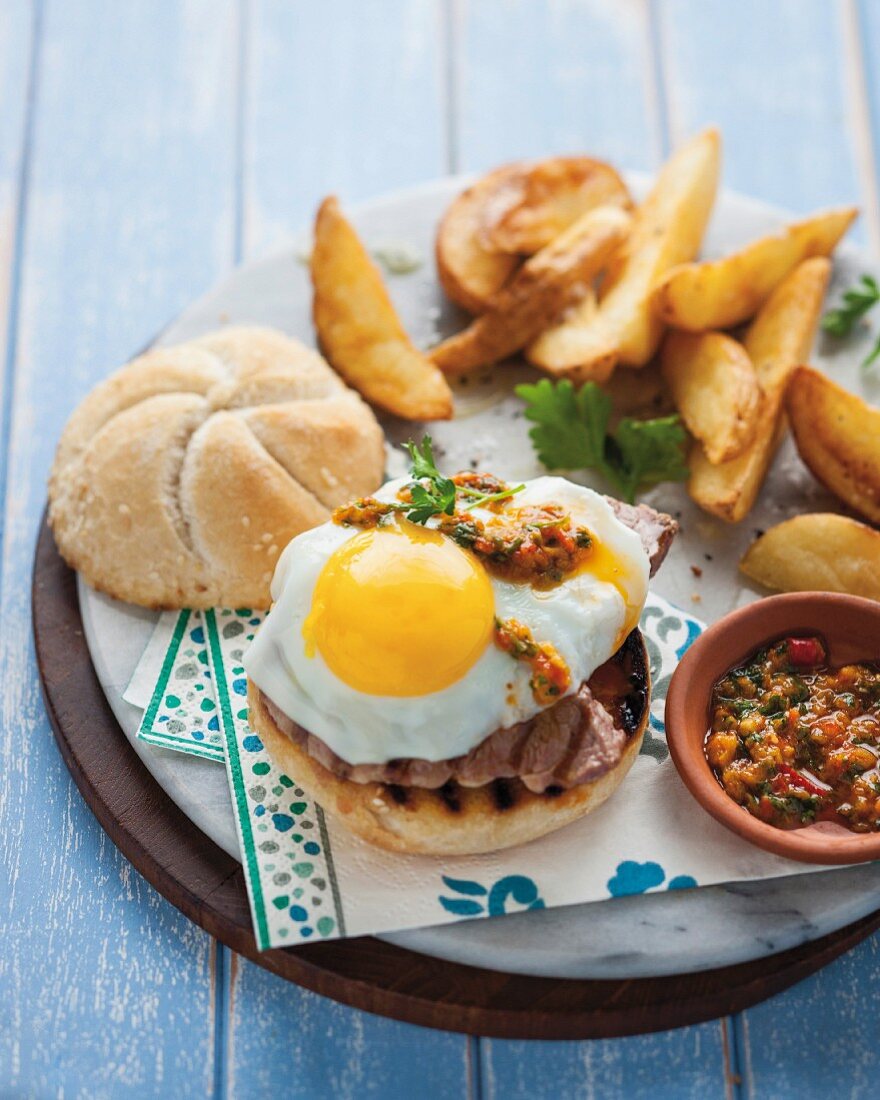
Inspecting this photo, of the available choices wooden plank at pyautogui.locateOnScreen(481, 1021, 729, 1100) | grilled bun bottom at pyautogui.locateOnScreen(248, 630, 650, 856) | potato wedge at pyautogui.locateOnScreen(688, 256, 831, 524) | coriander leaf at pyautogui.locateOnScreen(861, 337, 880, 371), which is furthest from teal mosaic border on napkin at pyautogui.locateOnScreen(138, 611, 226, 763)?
coriander leaf at pyautogui.locateOnScreen(861, 337, 880, 371)

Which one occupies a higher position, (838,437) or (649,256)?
(649,256)

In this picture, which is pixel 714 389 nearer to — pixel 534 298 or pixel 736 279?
pixel 736 279

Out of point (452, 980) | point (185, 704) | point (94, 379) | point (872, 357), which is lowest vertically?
point (452, 980)

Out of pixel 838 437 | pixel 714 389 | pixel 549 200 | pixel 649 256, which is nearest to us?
pixel 838 437

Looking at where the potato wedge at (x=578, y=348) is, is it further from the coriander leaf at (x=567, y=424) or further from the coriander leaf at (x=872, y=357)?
the coriander leaf at (x=872, y=357)

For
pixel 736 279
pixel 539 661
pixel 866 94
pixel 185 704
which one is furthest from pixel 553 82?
pixel 539 661

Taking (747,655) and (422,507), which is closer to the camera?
(422,507)

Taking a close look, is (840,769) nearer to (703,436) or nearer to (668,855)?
(668,855)

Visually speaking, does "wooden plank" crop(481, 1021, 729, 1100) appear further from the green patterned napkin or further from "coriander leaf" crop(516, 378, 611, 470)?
"coriander leaf" crop(516, 378, 611, 470)
